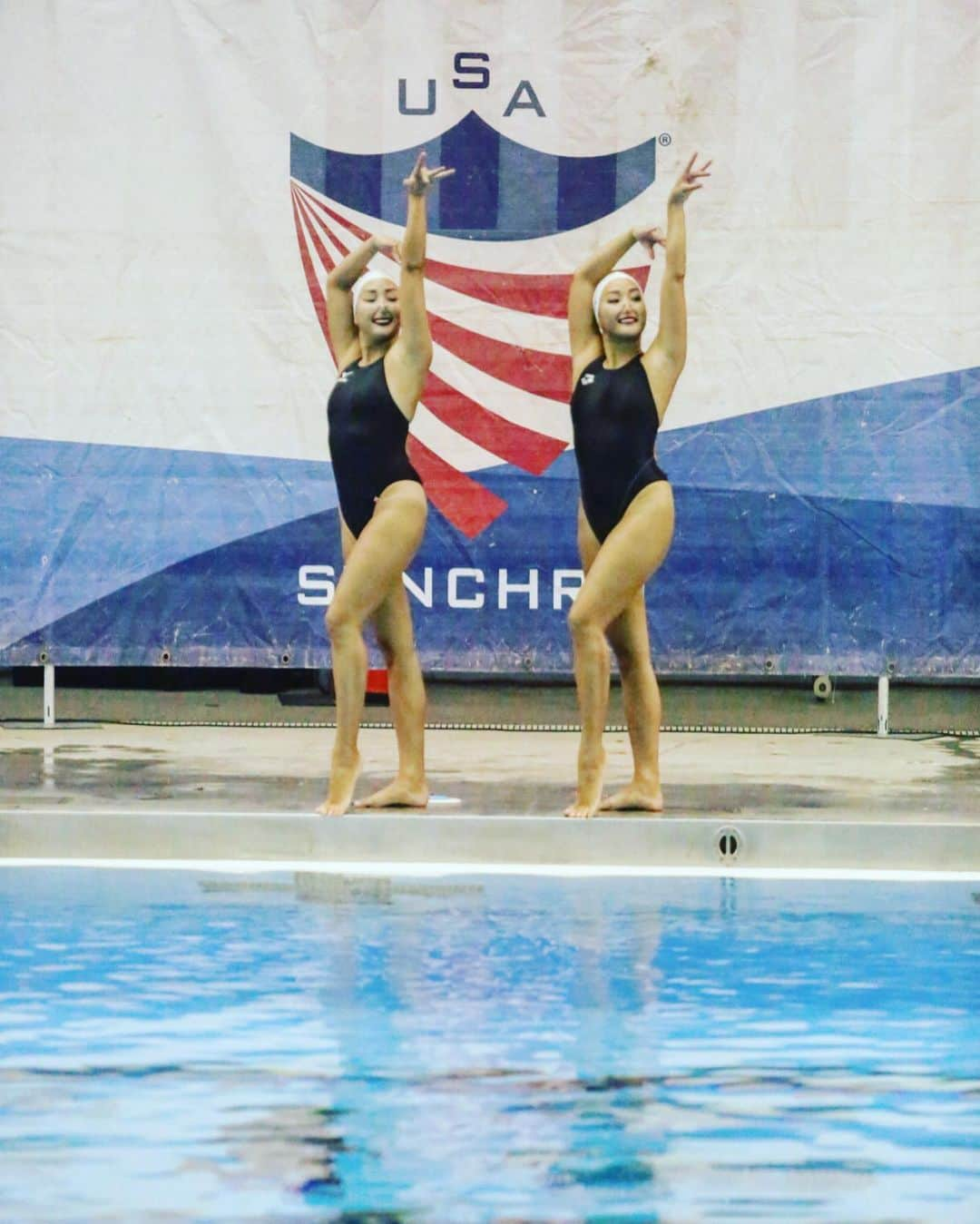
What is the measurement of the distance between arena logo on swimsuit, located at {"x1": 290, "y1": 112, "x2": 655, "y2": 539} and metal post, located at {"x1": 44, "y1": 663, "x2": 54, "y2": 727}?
1.82 meters

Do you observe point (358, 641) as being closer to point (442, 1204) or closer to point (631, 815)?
point (631, 815)

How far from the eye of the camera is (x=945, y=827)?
22.0 feet

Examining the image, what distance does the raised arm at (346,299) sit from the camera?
23.1 feet

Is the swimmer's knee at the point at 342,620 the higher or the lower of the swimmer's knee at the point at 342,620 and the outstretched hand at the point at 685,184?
the lower

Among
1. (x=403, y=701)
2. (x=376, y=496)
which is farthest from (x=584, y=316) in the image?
(x=403, y=701)

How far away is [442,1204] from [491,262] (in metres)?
6.30

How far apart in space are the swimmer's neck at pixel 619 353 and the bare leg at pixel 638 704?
0.70 metres

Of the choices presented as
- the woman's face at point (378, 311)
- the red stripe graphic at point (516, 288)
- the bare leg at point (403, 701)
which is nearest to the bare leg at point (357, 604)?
the bare leg at point (403, 701)

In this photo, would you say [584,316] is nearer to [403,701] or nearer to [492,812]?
[403,701]

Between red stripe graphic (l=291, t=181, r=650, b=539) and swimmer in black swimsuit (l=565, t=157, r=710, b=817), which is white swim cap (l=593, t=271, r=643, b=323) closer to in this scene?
swimmer in black swimsuit (l=565, t=157, r=710, b=817)

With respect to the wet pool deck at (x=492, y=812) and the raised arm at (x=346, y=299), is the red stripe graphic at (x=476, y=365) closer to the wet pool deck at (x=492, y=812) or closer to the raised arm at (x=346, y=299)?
the wet pool deck at (x=492, y=812)

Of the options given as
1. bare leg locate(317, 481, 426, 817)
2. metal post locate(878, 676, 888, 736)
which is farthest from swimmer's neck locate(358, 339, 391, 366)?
metal post locate(878, 676, 888, 736)

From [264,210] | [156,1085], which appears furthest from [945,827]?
[264,210]

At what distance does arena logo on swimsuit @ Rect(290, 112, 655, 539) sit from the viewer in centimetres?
941
